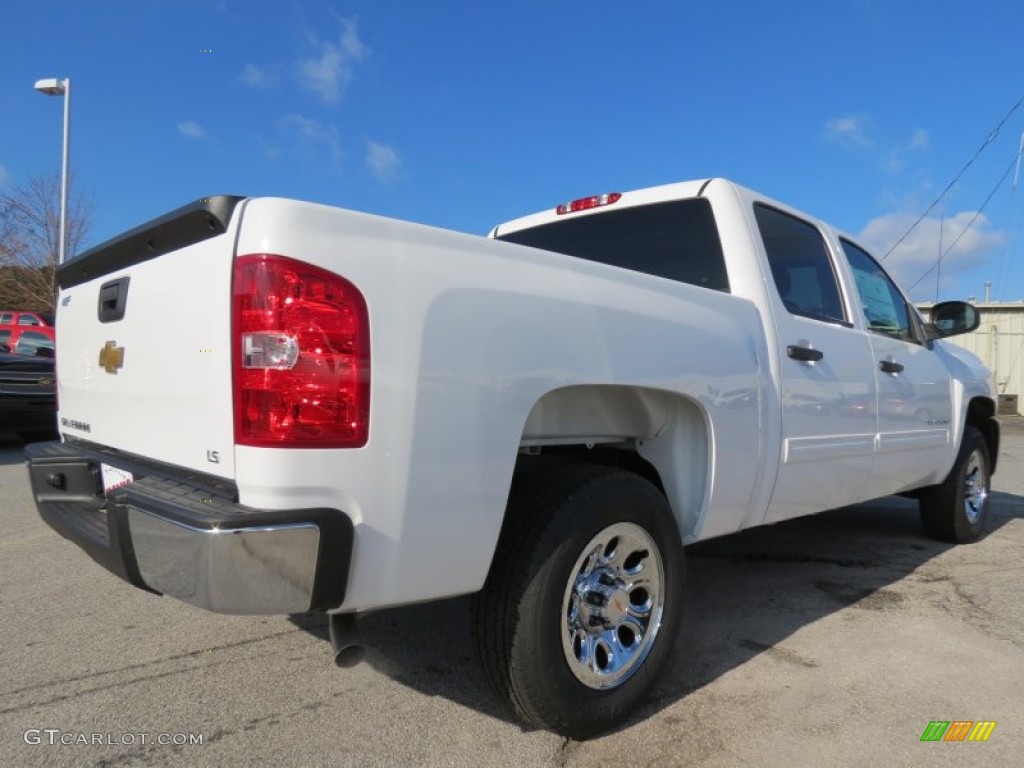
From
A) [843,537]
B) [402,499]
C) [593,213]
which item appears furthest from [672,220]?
[843,537]

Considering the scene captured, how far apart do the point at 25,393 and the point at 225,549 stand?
7.73 meters

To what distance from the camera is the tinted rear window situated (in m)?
3.29

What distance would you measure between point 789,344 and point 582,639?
5.19ft

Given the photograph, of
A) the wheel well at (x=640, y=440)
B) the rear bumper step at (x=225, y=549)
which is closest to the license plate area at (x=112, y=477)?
the rear bumper step at (x=225, y=549)

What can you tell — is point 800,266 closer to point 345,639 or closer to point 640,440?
point 640,440

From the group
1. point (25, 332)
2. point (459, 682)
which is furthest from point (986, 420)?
point (25, 332)

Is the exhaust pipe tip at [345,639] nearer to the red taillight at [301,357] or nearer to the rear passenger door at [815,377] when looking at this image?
the red taillight at [301,357]

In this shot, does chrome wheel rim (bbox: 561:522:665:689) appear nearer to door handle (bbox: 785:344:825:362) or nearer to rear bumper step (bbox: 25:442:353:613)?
rear bumper step (bbox: 25:442:353:613)

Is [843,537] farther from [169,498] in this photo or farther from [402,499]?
[169,498]

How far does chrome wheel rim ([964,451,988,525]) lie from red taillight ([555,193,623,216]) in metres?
3.37

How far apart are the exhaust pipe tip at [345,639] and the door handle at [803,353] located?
2.11 metres

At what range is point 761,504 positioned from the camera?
306cm

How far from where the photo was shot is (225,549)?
1.67 metres

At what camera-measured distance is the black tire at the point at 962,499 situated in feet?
16.4
